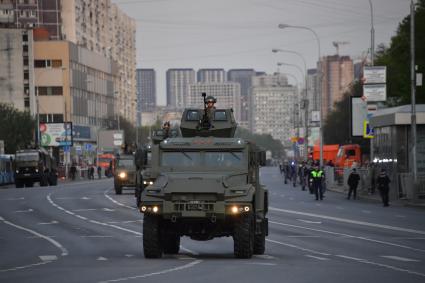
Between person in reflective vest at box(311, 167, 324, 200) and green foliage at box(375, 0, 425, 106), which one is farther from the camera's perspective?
green foliage at box(375, 0, 425, 106)

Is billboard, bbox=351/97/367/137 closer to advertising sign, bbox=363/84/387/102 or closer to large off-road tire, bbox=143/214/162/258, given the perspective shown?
advertising sign, bbox=363/84/387/102

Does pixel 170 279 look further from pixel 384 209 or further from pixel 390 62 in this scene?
pixel 390 62

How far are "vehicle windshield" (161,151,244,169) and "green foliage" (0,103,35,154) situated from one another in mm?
103651

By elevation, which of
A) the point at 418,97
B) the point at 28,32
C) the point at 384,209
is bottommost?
the point at 384,209

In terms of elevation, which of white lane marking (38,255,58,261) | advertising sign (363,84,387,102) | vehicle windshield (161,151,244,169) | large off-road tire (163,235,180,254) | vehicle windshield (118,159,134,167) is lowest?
white lane marking (38,255,58,261)

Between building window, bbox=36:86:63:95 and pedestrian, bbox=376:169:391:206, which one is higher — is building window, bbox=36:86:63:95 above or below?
above

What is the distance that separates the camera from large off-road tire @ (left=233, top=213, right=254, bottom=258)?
22.4 meters

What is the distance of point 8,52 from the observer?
15288cm

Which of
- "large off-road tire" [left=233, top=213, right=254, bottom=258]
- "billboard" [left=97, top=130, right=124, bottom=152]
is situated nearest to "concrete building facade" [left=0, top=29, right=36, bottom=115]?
"billboard" [left=97, top=130, right=124, bottom=152]

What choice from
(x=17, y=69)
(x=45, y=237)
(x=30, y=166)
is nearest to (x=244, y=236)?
(x=45, y=237)

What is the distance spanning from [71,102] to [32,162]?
75324 mm

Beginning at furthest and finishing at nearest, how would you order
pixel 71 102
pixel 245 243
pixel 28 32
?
A: pixel 71 102 → pixel 28 32 → pixel 245 243

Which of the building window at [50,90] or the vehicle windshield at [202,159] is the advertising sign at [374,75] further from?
the building window at [50,90]

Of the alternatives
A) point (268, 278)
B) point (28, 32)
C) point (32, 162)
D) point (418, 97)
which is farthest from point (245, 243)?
point (28, 32)
